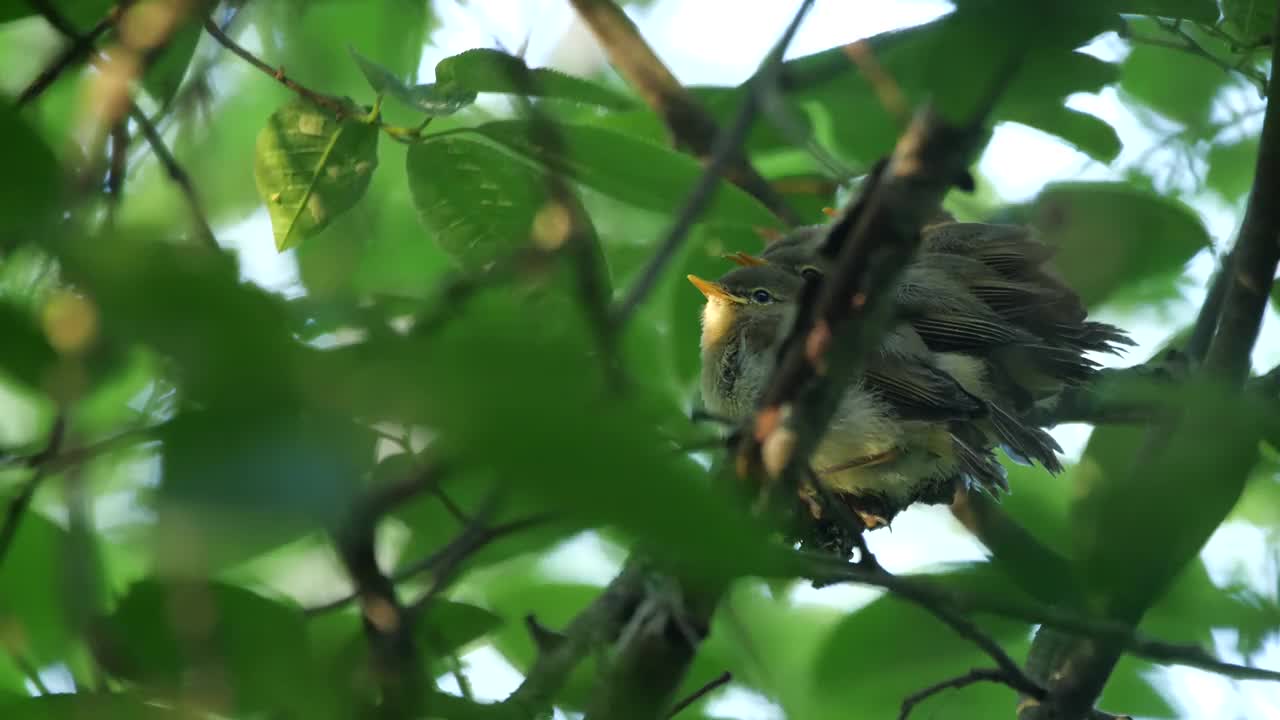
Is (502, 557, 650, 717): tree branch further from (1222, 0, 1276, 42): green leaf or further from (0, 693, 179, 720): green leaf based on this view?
(1222, 0, 1276, 42): green leaf

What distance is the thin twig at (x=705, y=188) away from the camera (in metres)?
1.24

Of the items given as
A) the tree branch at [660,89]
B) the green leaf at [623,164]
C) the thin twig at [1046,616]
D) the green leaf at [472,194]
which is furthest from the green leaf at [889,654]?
the tree branch at [660,89]

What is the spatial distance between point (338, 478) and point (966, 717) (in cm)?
300

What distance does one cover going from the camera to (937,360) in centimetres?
504

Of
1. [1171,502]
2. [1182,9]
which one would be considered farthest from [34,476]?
[1182,9]

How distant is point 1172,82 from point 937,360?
139cm

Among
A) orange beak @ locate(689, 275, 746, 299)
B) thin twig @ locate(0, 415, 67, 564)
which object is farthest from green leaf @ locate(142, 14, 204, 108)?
orange beak @ locate(689, 275, 746, 299)

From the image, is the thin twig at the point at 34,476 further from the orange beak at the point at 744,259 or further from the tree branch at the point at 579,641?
the orange beak at the point at 744,259

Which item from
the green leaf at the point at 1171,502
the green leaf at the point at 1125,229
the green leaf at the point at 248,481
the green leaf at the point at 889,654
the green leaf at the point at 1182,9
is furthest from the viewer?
the green leaf at the point at 1125,229

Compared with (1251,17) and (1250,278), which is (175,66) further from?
(1250,278)

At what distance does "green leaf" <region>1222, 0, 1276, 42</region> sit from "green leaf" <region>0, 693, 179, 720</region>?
119 inches

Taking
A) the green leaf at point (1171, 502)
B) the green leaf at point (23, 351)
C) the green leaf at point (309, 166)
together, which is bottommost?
the green leaf at point (1171, 502)

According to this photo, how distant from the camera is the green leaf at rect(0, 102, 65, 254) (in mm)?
1054

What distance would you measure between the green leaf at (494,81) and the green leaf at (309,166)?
0.41 metres
